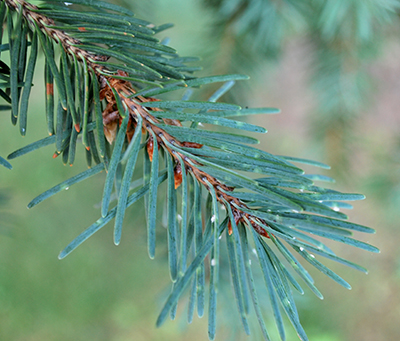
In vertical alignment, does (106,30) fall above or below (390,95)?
below

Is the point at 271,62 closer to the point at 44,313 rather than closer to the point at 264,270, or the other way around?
the point at 264,270

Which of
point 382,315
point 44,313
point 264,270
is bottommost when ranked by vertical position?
point 44,313

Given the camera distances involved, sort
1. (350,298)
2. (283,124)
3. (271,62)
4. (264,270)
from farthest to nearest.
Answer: (283,124), (350,298), (271,62), (264,270)

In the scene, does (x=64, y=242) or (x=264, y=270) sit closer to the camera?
(x=264, y=270)

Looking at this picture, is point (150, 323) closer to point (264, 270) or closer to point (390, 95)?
point (264, 270)

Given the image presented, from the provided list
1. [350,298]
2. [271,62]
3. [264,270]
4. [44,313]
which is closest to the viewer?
[264,270]

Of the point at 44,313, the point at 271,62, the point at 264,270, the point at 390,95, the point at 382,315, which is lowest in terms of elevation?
the point at 44,313

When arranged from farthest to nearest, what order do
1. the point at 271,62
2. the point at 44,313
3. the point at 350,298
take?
the point at 350,298
the point at 44,313
the point at 271,62

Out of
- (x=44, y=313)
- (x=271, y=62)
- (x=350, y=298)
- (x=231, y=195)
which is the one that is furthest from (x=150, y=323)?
(x=231, y=195)

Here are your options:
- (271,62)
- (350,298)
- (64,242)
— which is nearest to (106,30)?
(271,62)
